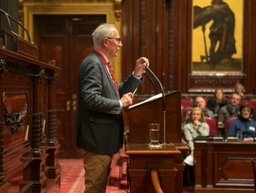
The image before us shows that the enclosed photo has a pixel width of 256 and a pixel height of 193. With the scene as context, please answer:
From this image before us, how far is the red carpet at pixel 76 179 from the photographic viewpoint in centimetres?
584

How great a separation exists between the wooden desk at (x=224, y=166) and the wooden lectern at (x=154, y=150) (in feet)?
8.37

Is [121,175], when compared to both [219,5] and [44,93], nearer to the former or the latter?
[44,93]

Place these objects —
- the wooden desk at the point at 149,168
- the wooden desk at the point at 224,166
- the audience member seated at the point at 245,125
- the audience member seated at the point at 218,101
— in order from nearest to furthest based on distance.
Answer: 1. the wooden desk at the point at 149,168
2. the wooden desk at the point at 224,166
3. the audience member seated at the point at 245,125
4. the audience member seated at the point at 218,101

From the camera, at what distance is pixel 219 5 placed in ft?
29.0

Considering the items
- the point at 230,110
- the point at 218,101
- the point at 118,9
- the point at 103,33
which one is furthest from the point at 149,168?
the point at 118,9

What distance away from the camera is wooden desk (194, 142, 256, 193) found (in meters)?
5.39

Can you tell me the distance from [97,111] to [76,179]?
3880 millimetres

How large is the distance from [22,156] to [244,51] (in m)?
6.21

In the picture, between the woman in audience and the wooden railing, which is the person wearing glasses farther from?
the woman in audience

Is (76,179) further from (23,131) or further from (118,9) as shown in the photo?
(118,9)

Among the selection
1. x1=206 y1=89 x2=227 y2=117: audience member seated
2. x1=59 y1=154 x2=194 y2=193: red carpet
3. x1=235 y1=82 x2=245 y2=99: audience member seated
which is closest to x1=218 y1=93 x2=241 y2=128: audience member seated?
x1=206 y1=89 x2=227 y2=117: audience member seated

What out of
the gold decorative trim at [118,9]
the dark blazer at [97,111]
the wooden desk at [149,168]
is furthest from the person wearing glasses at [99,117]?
the gold decorative trim at [118,9]

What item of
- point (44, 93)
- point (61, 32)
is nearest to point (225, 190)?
point (44, 93)

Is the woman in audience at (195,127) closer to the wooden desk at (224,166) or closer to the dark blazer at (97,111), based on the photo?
the wooden desk at (224,166)
